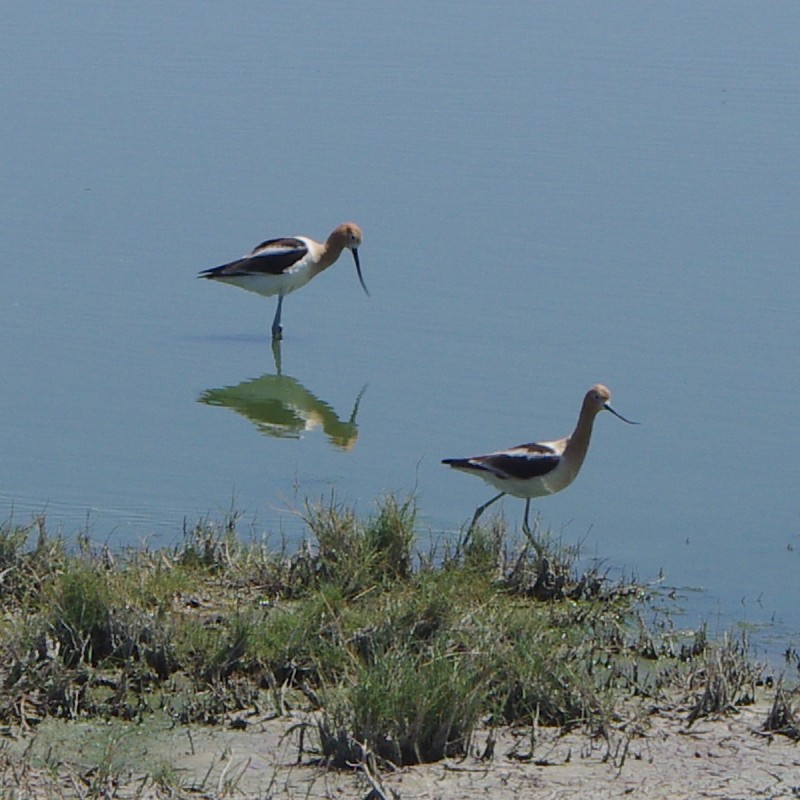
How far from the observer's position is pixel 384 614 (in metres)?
6.39

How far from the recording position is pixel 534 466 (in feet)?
26.3

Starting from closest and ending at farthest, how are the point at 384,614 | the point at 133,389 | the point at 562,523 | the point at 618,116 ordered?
1. the point at 384,614
2. the point at 562,523
3. the point at 133,389
4. the point at 618,116

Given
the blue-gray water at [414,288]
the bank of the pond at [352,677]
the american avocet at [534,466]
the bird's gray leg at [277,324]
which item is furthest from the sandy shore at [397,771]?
the bird's gray leg at [277,324]

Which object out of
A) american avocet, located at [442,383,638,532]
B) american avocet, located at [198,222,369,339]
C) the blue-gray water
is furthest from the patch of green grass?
american avocet, located at [198,222,369,339]

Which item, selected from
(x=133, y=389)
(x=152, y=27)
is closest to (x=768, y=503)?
(x=133, y=389)

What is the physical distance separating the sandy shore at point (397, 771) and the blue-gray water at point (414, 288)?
71.0 inches

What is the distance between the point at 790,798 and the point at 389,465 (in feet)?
15.2

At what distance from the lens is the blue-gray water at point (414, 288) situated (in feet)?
29.8

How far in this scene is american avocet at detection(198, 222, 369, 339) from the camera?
41.3ft

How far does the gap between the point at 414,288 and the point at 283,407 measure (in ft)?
7.41

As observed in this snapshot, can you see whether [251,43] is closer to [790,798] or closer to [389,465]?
[389,465]

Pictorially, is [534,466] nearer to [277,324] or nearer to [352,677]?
[352,677]

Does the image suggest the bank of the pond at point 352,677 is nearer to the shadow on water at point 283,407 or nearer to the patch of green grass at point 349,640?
the patch of green grass at point 349,640

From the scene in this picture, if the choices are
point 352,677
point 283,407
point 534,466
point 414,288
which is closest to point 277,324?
point 414,288
